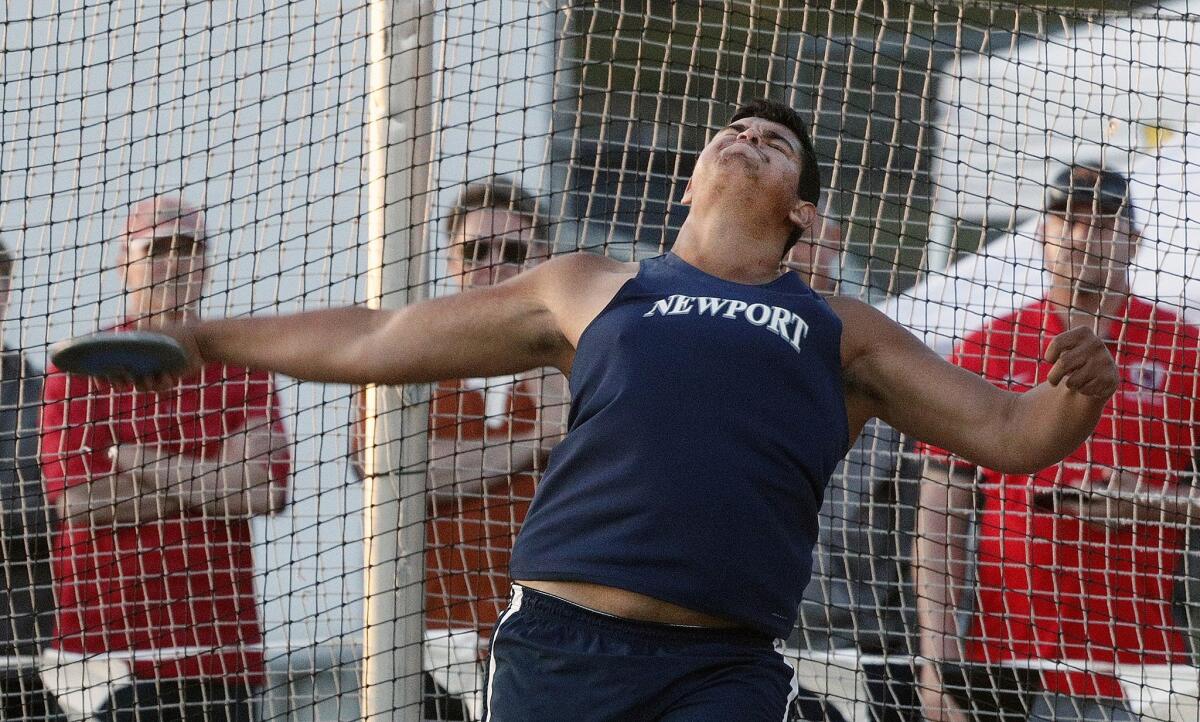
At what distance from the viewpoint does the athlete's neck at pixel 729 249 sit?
3342 millimetres

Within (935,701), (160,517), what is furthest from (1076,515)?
(160,517)

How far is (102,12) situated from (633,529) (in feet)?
8.93

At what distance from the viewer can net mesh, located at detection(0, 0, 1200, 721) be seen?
14.2 ft

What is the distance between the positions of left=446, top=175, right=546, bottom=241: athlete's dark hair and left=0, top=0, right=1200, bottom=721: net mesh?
0.04ft

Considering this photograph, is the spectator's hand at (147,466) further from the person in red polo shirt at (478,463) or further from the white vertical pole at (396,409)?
the person in red polo shirt at (478,463)

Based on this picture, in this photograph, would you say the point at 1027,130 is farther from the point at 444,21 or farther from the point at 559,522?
the point at 559,522

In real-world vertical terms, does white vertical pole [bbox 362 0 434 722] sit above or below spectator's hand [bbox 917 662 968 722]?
above

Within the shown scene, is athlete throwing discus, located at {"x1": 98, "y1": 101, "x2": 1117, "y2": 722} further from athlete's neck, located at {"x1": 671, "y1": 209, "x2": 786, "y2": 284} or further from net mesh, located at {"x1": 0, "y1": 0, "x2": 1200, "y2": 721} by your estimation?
net mesh, located at {"x1": 0, "y1": 0, "x2": 1200, "y2": 721}

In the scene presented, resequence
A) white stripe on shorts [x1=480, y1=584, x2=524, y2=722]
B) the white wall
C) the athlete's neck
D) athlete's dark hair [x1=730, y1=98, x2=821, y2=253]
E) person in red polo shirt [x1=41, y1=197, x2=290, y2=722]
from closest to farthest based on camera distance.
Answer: white stripe on shorts [x1=480, y1=584, x2=524, y2=722] < the athlete's neck < athlete's dark hair [x1=730, y1=98, x2=821, y2=253] < person in red polo shirt [x1=41, y1=197, x2=290, y2=722] < the white wall

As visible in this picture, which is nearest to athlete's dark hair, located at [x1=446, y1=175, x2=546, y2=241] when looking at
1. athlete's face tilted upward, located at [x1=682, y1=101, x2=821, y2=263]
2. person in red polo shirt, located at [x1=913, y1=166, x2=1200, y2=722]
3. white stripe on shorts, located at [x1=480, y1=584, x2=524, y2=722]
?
athlete's face tilted upward, located at [x1=682, y1=101, x2=821, y2=263]

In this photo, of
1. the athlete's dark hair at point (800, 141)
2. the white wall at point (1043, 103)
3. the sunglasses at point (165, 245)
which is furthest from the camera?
the white wall at point (1043, 103)

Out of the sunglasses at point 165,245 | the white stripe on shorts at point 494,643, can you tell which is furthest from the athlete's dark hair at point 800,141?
the sunglasses at point 165,245

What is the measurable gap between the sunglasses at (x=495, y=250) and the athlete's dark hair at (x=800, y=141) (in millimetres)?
1007

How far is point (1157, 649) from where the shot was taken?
14.6 feet
